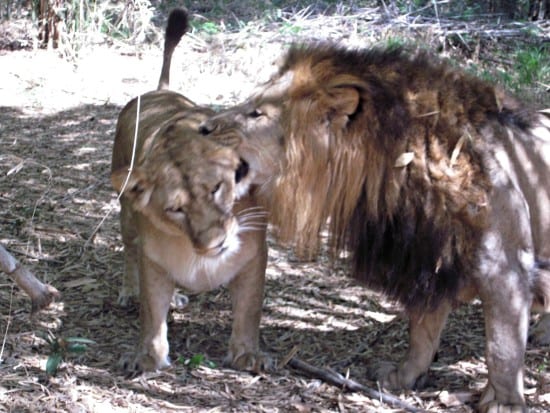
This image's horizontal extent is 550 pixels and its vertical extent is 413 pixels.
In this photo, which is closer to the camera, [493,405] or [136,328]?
[493,405]

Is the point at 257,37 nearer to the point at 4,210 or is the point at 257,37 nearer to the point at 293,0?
the point at 293,0

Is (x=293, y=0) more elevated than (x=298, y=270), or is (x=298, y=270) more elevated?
(x=293, y=0)

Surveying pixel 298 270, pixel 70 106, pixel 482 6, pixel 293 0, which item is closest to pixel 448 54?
pixel 482 6

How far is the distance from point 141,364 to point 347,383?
0.82 meters

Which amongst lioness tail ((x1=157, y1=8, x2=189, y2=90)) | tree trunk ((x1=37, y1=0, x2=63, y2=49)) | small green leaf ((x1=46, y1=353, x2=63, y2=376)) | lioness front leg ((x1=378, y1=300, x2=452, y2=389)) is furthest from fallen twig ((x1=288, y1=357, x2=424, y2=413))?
tree trunk ((x1=37, y1=0, x2=63, y2=49))

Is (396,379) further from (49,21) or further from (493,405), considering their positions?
(49,21)

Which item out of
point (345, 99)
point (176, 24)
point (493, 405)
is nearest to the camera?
point (345, 99)

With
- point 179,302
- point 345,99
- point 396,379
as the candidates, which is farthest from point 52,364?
point 345,99

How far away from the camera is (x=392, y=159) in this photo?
3.12 m

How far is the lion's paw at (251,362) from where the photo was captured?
12.1 feet

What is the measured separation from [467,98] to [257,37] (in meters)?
5.69

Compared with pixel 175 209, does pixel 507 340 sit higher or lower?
lower

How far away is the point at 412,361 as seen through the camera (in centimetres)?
363

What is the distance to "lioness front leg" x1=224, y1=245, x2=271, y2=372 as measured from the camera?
3.70 metres
